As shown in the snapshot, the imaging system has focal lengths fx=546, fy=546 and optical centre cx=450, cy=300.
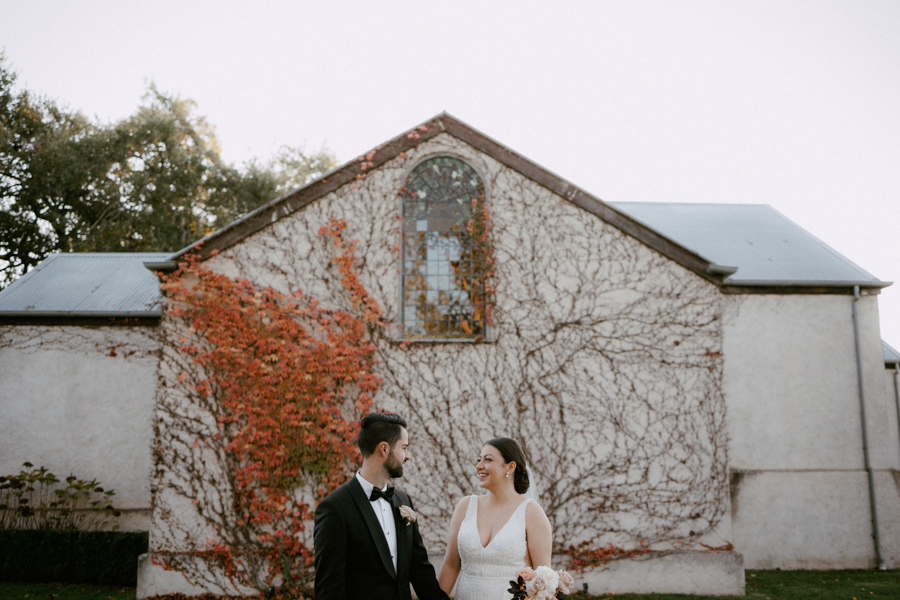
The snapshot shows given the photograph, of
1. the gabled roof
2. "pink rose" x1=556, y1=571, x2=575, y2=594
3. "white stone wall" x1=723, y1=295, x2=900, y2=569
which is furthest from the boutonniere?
"white stone wall" x1=723, y1=295, x2=900, y2=569

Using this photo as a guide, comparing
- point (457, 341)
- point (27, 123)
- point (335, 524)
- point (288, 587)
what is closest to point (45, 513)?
point (288, 587)

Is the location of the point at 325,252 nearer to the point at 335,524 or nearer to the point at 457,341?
the point at 457,341

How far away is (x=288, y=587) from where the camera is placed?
7656 millimetres

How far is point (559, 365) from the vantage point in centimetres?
844

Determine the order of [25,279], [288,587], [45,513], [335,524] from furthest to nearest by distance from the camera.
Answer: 1. [25,279]
2. [45,513]
3. [288,587]
4. [335,524]

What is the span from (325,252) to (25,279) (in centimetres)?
749

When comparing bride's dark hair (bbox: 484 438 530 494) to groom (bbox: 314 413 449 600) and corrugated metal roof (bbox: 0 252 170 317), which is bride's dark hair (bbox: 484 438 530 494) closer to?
groom (bbox: 314 413 449 600)

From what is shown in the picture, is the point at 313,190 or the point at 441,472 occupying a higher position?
the point at 313,190

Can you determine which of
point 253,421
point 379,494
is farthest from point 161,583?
point 379,494

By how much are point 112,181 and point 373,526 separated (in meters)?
23.3

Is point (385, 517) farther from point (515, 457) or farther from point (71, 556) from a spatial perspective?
point (71, 556)

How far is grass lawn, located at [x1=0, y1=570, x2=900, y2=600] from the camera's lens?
7.79m

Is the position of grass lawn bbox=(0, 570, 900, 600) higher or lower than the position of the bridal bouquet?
lower

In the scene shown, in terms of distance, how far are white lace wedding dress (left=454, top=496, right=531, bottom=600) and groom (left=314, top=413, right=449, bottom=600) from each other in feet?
1.46
